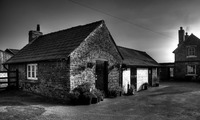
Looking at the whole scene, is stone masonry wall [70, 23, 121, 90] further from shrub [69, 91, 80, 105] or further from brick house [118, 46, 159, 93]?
brick house [118, 46, 159, 93]

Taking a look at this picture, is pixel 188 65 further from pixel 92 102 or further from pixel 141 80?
pixel 92 102

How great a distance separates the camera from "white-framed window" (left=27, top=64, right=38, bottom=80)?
1248 centimetres

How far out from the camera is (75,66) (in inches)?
400

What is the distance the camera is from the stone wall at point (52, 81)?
32.5 feet

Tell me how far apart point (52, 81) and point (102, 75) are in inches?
167

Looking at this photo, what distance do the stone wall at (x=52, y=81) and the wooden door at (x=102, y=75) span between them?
11.3 feet

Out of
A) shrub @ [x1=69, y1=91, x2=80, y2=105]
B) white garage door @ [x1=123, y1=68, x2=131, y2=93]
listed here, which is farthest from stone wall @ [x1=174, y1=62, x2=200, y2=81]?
shrub @ [x1=69, y1=91, x2=80, y2=105]

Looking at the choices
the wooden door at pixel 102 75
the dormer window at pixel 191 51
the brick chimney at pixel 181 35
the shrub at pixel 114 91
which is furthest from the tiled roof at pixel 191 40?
the wooden door at pixel 102 75

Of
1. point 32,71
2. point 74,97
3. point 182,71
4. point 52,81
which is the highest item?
point 32,71

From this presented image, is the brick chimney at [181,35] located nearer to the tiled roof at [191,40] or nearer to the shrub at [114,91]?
the tiled roof at [191,40]

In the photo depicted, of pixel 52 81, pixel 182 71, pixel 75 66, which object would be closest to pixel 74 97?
pixel 75 66

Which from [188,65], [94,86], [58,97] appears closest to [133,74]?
[94,86]

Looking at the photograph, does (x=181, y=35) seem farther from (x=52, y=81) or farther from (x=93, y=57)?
(x=52, y=81)

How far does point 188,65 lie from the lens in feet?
92.6
